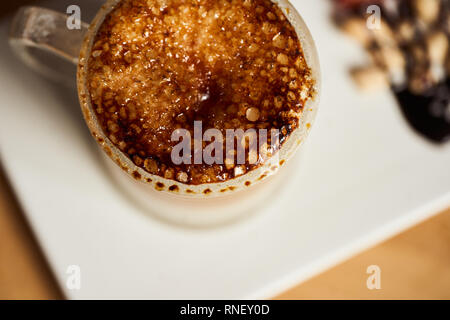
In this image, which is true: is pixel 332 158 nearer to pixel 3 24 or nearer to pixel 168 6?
pixel 168 6

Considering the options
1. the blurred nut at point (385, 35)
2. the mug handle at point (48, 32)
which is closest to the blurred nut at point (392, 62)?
the blurred nut at point (385, 35)

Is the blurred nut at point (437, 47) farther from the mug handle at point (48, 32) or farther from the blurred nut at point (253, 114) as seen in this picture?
the mug handle at point (48, 32)

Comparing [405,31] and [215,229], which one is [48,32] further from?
[405,31]

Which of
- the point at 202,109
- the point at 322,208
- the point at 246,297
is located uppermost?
the point at 202,109

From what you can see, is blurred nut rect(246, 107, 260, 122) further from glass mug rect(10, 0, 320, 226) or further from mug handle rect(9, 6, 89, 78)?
mug handle rect(9, 6, 89, 78)

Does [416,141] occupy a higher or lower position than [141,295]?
higher

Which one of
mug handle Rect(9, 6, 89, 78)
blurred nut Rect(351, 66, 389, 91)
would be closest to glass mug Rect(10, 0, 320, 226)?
mug handle Rect(9, 6, 89, 78)

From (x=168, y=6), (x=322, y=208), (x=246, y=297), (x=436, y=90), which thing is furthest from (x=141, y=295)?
(x=436, y=90)
